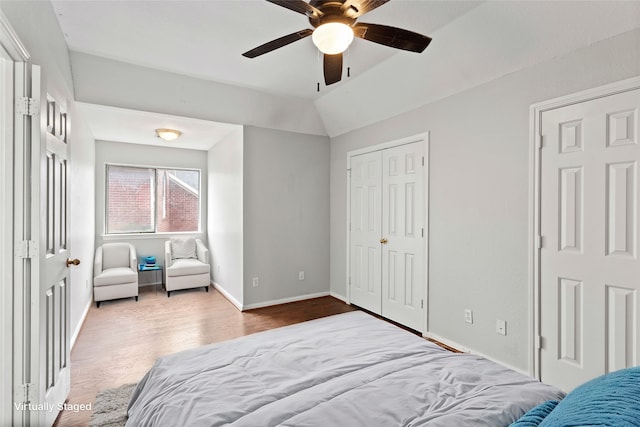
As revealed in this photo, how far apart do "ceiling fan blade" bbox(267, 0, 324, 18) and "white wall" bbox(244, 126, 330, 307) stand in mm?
2545

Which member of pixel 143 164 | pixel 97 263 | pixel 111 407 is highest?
pixel 143 164

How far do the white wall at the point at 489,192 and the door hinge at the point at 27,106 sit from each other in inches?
118

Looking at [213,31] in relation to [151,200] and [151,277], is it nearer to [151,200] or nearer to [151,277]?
[151,200]

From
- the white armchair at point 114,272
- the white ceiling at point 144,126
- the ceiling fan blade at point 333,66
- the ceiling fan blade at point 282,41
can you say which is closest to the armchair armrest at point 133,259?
the white armchair at point 114,272

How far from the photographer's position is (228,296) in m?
4.49

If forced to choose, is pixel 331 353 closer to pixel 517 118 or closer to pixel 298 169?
pixel 517 118

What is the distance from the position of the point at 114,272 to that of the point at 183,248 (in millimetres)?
1081

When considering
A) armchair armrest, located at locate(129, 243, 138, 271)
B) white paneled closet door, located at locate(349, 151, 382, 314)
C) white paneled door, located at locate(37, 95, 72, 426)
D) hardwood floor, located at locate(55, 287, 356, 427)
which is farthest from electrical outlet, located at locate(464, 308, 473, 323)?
armchair armrest, located at locate(129, 243, 138, 271)

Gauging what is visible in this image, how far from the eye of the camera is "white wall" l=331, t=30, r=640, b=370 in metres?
2.18

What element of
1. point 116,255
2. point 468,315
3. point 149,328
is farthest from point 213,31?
point 116,255

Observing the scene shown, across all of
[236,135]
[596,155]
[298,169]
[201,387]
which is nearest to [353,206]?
[298,169]

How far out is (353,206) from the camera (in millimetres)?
4219

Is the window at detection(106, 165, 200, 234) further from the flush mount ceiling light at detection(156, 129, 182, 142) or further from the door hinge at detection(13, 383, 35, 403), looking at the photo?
the door hinge at detection(13, 383, 35, 403)

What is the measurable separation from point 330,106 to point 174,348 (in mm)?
3216
